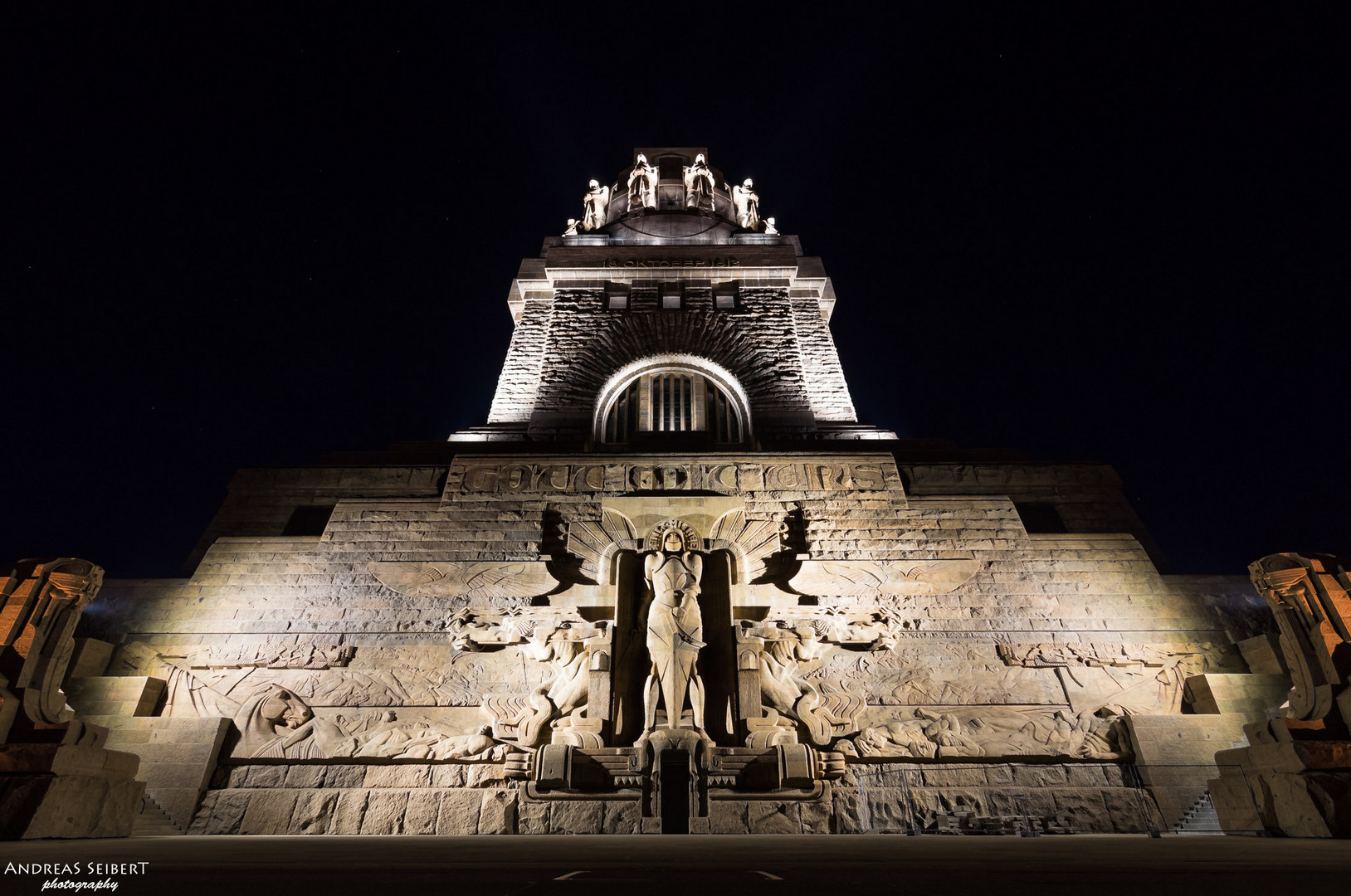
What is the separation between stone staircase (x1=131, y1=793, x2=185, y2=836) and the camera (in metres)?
6.40

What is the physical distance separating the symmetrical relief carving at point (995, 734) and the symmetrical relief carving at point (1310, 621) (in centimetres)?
188

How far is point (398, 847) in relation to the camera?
12.4 feet

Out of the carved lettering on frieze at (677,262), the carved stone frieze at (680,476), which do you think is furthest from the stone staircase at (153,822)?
the carved lettering on frieze at (677,262)

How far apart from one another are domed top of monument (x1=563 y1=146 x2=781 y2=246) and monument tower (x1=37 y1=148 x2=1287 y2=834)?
12102 mm

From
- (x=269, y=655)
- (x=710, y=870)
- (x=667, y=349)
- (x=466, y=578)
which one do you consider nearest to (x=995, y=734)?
(x=710, y=870)

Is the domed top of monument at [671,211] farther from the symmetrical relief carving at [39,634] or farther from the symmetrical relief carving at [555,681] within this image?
the symmetrical relief carving at [39,634]

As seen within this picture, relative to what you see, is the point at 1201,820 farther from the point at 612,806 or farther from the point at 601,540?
the point at 601,540

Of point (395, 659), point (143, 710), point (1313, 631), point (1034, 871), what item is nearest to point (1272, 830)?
point (1313, 631)

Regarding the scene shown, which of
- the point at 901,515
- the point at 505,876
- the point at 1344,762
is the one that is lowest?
the point at 505,876

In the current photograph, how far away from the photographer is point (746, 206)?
2242 cm

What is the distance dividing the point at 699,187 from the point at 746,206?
181 cm

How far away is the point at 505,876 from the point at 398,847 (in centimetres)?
191

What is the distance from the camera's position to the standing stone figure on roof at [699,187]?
73.6 ft

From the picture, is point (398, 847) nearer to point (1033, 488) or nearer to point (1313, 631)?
point (1313, 631)
